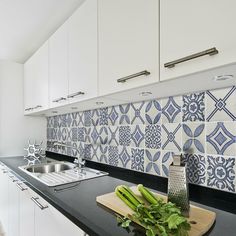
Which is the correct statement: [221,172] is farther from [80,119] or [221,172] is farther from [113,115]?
[80,119]

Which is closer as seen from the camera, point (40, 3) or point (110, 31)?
point (110, 31)

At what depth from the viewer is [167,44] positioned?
81cm

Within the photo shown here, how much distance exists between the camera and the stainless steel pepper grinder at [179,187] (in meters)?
0.82

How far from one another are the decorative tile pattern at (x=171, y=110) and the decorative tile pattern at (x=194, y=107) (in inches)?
1.6

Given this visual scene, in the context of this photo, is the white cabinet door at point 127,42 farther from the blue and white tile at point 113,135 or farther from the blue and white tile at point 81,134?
the blue and white tile at point 81,134

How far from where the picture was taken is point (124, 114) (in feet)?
5.02

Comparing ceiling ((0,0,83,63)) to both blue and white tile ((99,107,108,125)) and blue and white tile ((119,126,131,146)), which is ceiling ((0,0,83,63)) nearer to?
blue and white tile ((99,107,108,125))

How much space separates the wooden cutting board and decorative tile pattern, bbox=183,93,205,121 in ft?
1.49

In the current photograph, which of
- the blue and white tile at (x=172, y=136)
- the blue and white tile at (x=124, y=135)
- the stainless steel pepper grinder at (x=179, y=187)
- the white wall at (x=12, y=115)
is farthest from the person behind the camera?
the white wall at (x=12, y=115)

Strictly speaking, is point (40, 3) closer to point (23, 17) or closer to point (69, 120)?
point (23, 17)

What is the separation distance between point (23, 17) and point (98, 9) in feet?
2.72

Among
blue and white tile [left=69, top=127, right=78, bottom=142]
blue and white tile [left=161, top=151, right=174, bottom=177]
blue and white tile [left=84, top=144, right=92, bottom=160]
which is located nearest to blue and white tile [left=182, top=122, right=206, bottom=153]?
blue and white tile [left=161, top=151, right=174, bottom=177]

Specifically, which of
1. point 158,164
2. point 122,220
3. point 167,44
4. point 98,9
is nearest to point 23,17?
point 98,9

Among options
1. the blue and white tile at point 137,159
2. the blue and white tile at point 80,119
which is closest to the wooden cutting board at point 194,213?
the blue and white tile at point 137,159
